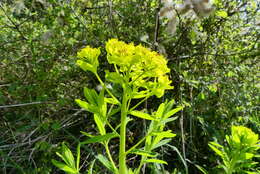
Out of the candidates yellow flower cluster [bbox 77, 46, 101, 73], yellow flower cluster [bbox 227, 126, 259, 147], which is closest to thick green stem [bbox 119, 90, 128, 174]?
yellow flower cluster [bbox 77, 46, 101, 73]

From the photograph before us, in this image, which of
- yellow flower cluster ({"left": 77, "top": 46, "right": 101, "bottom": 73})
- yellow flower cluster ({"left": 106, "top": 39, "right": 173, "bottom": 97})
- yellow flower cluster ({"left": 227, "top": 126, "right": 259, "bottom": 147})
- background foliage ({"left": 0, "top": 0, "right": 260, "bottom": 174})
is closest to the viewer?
yellow flower cluster ({"left": 106, "top": 39, "right": 173, "bottom": 97})

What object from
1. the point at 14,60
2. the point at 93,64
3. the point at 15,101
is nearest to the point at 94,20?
the point at 14,60

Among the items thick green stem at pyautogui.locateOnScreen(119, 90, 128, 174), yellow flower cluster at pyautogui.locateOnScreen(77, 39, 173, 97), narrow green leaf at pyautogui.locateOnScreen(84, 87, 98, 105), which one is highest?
yellow flower cluster at pyautogui.locateOnScreen(77, 39, 173, 97)

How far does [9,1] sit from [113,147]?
162 cm

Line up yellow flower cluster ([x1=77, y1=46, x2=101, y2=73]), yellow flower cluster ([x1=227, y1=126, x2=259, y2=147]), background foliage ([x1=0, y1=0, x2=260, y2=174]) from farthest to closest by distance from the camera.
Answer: background foliage ([x1=0, y1=0, x2=260, y2=174])
yellow flower cluster ([x1=227, y1=126, x2=259, y2=147])
yellow flower cluster ([x1=77, y1=46, x2=101, y2=73])

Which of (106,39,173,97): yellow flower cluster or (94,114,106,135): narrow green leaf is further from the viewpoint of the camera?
(94,114,106,135): narrow green leaf

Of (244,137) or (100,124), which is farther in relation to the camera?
(244,137)

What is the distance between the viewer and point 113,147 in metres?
1.44

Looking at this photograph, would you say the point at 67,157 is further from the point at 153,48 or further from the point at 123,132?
the point at 153,48

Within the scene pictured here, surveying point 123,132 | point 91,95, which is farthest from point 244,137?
point 91,95

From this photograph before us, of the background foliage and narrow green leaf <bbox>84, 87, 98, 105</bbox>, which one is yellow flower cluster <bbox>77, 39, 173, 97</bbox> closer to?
narrow green leaf <bbox>84, 87, 98, 105</bbox>

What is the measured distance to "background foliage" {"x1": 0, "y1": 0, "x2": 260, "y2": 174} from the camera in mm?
1483

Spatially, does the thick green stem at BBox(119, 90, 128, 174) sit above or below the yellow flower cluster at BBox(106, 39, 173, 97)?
below

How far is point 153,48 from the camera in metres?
1.40
